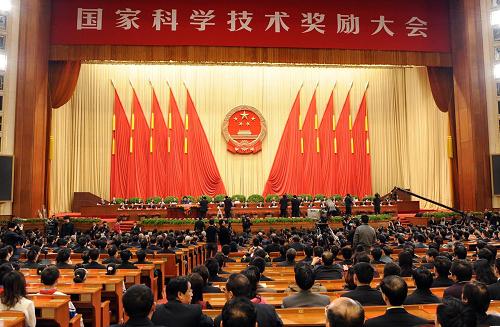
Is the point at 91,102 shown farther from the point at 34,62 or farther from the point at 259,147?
the point at 259,147

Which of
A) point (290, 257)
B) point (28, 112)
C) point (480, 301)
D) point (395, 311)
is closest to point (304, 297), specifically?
point (395, 311)

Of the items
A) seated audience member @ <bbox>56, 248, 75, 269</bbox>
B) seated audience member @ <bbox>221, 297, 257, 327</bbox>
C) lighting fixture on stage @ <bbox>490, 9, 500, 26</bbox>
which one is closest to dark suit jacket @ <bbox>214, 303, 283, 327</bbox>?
seated audience member @ <bbox>221, 297, 257, 327</bbox>

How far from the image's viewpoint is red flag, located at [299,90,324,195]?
1867cm

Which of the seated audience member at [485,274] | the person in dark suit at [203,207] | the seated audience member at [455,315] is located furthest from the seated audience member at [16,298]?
the person in dark suit at [203,207]

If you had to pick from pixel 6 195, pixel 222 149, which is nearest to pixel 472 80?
pixel 222 149

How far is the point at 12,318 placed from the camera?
260 centimetres

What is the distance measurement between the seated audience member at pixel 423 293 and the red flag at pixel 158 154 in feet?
51.1

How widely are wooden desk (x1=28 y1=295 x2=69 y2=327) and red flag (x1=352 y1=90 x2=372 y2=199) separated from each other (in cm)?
1653

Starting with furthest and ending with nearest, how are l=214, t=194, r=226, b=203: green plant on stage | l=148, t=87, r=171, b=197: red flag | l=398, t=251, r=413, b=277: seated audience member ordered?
1. l=148, t=87, r=171, b=197: red flag
2. l=214, t=194, r=226, b=203: green plant on stage
3. l=398, t=251, r=413, b=277: seated audience member

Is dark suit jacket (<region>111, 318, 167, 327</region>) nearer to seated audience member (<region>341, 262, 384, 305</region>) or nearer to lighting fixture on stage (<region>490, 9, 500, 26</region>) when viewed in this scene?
seated audience member (<region>341, 262, 384, 305</region>)

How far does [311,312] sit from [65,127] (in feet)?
53.8

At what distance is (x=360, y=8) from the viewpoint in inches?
581

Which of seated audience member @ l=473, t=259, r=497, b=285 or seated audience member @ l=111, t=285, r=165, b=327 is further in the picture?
seated audience member @ l=473, t=259, r=497, b=285

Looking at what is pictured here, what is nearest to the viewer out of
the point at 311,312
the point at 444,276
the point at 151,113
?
the point at 311,312
